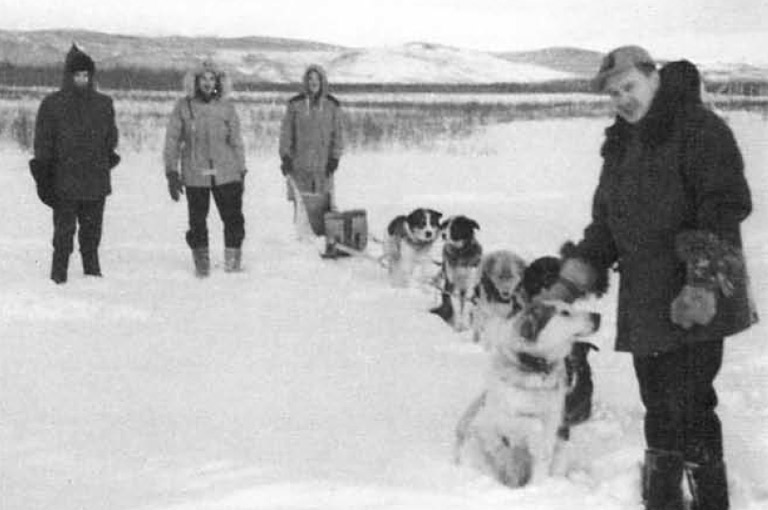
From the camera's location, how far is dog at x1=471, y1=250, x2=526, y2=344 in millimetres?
6031

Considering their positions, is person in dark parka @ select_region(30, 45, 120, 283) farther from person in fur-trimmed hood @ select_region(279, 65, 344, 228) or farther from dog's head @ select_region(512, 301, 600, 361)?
dog's head @ select_region(512, 301, 600, 361)

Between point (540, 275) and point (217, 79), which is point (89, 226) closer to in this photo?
point (217, 79)

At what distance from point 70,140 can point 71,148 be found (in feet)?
0.18

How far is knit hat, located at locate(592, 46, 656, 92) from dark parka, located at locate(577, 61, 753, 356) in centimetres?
8

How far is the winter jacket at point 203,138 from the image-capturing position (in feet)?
29.3

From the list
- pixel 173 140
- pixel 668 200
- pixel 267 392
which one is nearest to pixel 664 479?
pixel 668 200

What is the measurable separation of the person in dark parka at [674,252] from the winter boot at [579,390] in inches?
34.4

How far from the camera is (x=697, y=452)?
363cm

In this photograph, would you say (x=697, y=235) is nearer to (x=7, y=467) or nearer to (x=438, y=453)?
(x=438, y=453)

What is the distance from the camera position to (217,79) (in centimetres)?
893

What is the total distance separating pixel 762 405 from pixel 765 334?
167cm

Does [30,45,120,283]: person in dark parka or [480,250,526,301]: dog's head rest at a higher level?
[30,45,120,283]: person in dark parka

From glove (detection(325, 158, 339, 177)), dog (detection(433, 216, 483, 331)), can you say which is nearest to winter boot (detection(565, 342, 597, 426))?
dog (detection(433, 216, 483, 331))

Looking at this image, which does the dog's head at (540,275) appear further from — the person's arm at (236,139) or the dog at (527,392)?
the person's arm at (236,139)
